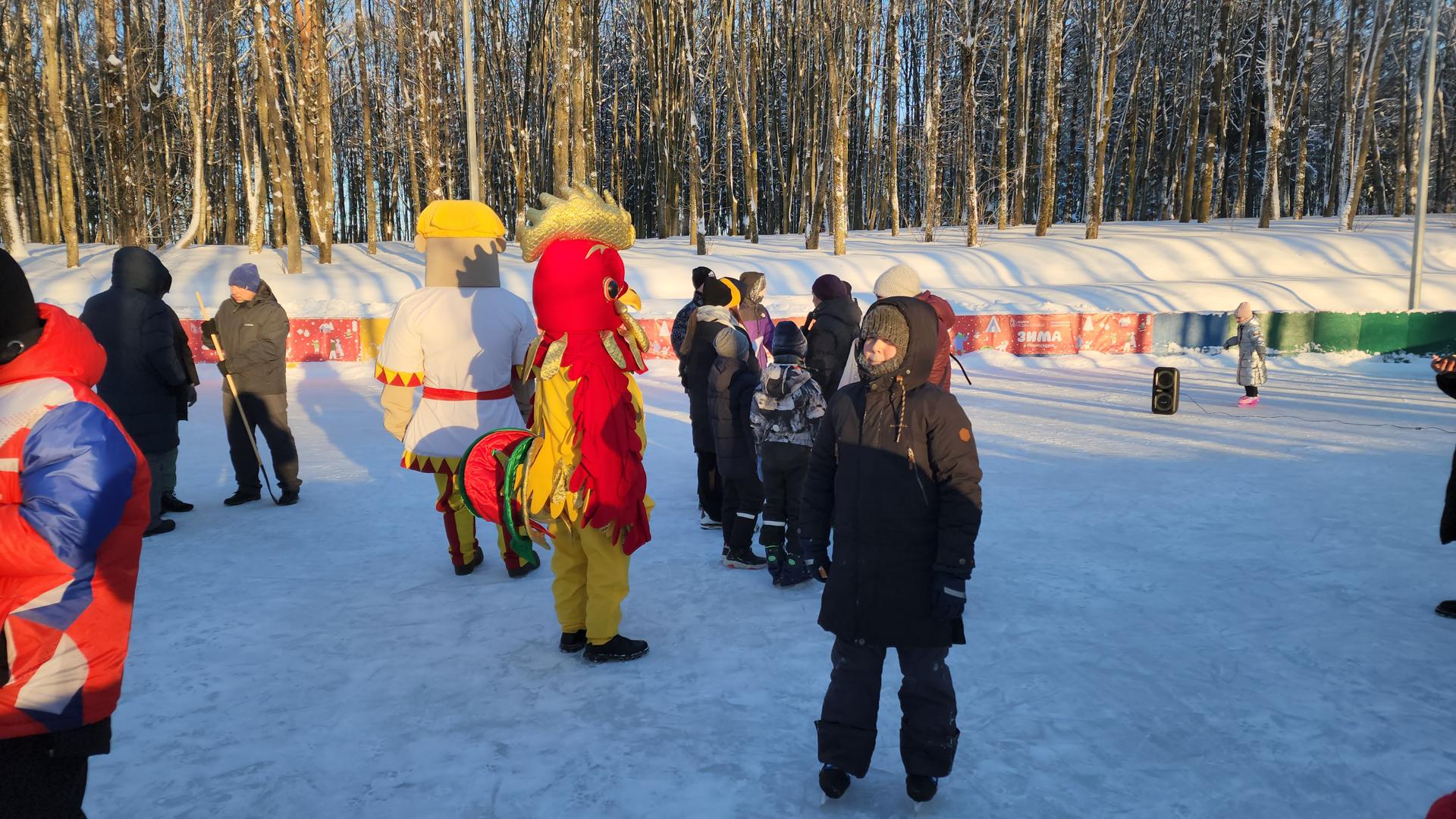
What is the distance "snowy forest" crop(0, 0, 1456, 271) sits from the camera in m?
24.6

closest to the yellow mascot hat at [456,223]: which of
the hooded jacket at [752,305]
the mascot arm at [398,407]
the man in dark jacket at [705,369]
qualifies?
the mascot arm at [398,407]

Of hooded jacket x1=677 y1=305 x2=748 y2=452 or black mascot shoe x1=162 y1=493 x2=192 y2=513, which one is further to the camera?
black mascot shoe x1=162 y1=493 x2=192 y2=513

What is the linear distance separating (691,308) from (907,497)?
421 centimetres

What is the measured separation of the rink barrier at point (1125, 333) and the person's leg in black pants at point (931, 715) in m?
13.8

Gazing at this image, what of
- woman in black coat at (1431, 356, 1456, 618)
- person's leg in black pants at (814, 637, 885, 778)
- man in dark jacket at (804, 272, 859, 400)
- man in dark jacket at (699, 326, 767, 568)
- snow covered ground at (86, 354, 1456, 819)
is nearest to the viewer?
person's leg in black pants at (814, 637, 885, 778)

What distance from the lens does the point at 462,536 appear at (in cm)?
546

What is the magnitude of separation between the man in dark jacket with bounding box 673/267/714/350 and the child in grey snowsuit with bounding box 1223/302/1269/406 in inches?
338

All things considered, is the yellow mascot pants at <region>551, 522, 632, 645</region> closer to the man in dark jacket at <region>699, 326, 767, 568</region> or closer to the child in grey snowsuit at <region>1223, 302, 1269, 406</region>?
the man in dark jacket at <region>699, 326, 767, 568</region>

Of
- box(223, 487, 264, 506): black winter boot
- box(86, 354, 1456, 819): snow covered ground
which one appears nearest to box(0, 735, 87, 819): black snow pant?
box(86, 354, 1456, 819): snow covered ground

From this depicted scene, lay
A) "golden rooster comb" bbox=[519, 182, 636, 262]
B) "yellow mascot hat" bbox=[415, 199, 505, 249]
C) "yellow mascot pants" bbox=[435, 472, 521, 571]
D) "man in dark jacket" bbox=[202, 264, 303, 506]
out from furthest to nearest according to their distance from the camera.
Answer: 1. "man in dark jacket" bbox=[202, 264, 303, 506]
2. "yellow mascot pants" bbox=[435, 472, 521, 571]
3. "yellow mascot hat" bbox=[415, 199, 505, 249]
4. "golden rooster comb" bbox=[519, 182, 636, 262]

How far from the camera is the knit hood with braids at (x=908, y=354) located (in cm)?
287

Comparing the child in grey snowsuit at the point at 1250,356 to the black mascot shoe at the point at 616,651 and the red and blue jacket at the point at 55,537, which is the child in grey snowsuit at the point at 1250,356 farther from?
the red and blue jacket at the point at 55,537

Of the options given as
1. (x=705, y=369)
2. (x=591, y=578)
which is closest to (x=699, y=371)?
(x=705, y=369)

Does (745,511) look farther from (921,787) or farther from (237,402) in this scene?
(237,402)
